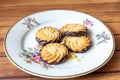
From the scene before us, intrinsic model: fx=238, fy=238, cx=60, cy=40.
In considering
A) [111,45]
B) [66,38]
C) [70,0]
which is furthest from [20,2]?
[111,45]

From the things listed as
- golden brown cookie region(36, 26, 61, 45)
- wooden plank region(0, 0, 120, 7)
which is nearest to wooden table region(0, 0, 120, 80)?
wooden plank region(0, 0, 120, 7)

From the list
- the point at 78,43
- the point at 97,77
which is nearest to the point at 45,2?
the point at 78,43

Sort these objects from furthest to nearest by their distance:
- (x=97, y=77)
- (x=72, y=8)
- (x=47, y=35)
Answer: (x=72, y=8), (x=47, y=35), (x=97, y=77)

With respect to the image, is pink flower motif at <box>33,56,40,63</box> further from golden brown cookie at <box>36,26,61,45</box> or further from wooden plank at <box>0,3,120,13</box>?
wooden plank at <box>0,3,120,13</box>

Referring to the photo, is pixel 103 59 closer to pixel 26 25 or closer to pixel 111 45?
pixel 111 45

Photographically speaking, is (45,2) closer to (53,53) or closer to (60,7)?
(60,7)

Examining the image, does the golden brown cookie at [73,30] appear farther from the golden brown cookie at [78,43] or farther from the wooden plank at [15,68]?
the wooden plank at [15,68]

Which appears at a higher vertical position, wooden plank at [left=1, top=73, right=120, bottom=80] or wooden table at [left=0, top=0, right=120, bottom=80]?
wooden table at [left=0, top=0, right=120, bottom=80]
